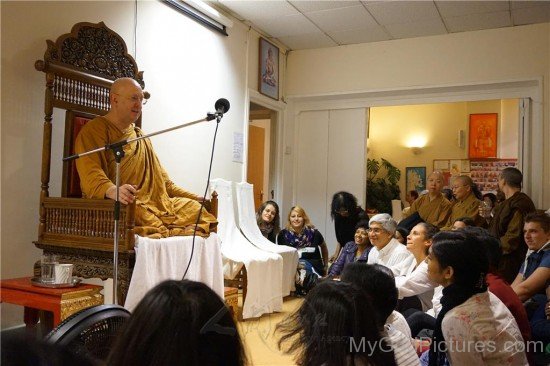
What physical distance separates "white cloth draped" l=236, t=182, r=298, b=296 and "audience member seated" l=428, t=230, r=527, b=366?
2.75 meters

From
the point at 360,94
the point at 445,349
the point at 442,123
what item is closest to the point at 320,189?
the point at 360,94

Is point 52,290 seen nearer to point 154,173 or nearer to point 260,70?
point 154,173

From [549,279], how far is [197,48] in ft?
11.8

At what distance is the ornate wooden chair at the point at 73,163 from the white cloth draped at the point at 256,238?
1438 mm

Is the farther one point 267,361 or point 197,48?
point 197,48

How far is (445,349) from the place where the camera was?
179 cm

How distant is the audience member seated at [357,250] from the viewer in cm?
428

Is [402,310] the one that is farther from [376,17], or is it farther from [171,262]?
[376,17]

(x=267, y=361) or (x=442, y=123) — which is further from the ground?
(x=442, y=123)

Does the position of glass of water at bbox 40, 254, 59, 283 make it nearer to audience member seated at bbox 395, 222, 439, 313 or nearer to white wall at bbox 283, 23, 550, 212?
audience member seated at bbox 395, 222, 439, 313

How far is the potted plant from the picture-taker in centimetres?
859

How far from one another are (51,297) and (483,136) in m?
7.67

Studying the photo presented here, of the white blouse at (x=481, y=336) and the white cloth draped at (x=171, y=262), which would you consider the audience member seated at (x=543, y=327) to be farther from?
the white cloth draped at (x=171, y=262)

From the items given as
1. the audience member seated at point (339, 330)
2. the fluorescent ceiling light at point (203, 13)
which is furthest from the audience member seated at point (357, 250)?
the audience member seated at point (339, 330)
